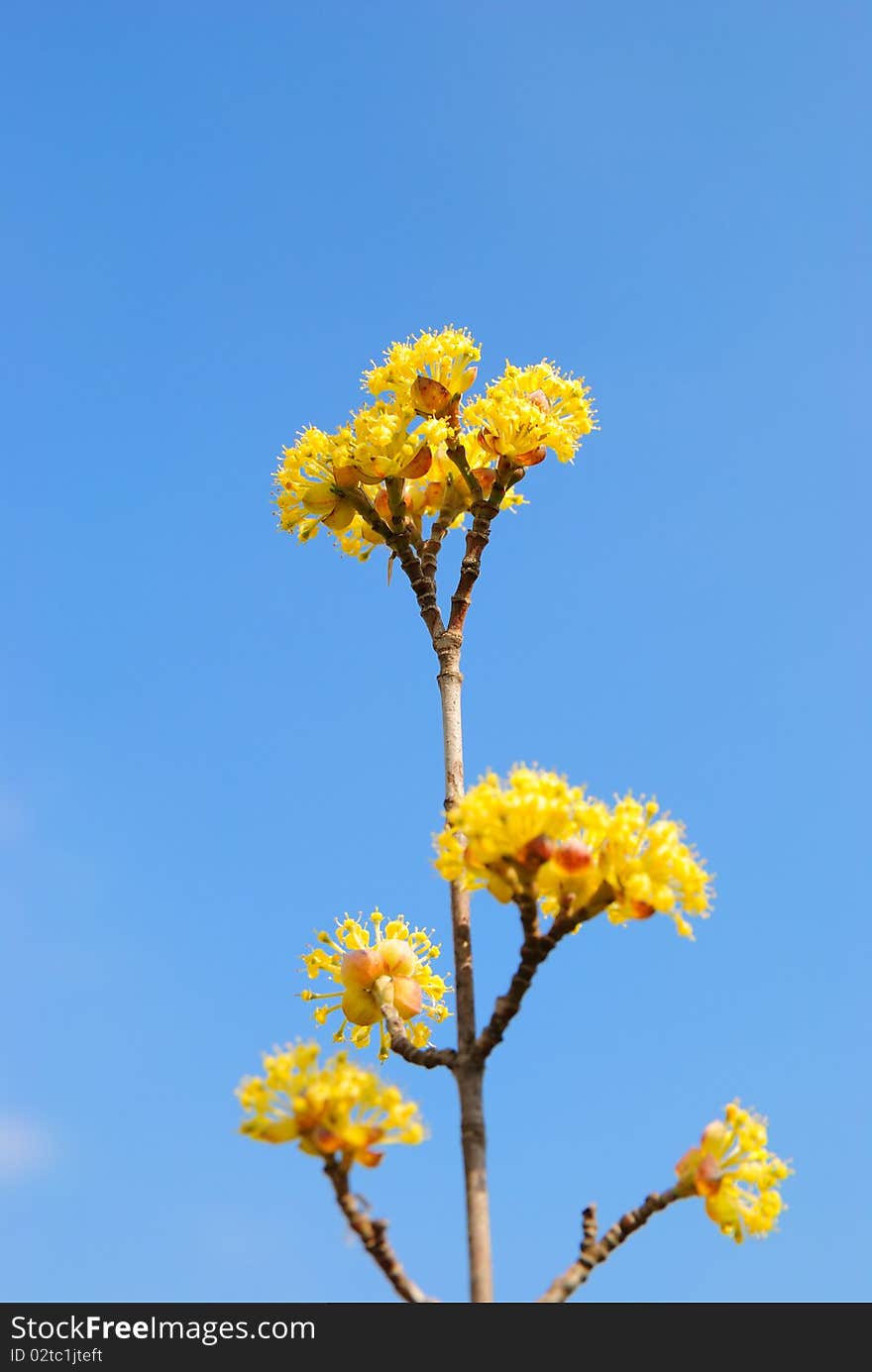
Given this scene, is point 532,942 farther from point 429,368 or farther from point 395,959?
point 429,368

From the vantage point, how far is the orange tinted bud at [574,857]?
4941mm

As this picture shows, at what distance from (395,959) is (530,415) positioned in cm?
280

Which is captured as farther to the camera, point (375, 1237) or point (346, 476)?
point (346, 476)

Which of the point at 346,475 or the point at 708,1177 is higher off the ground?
the point at 346,475

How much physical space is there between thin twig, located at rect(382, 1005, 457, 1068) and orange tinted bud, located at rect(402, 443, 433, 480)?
2673 millimetres

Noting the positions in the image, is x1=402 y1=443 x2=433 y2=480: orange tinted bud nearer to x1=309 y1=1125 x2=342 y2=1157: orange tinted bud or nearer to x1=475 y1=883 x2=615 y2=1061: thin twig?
x1=475 y1=883 x2=615 y2=1061: thin twig

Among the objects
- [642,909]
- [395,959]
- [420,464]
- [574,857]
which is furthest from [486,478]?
[642,909]

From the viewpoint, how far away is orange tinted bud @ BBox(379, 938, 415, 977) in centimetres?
605

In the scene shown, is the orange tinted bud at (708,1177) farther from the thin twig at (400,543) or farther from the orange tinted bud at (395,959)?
the thin twig at (400,543)

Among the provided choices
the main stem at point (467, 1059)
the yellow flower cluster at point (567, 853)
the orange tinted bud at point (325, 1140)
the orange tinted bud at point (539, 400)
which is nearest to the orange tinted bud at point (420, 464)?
the orange tinted bud at point (539, 400)

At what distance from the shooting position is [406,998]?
6000mm

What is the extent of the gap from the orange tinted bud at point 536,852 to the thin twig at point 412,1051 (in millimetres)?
928
